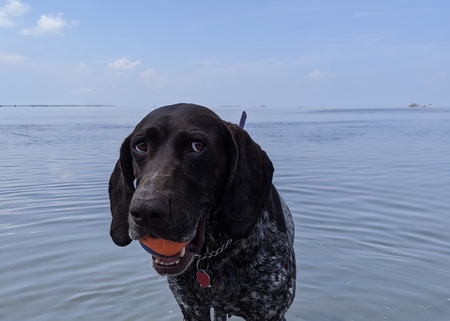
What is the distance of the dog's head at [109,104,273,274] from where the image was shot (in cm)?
299

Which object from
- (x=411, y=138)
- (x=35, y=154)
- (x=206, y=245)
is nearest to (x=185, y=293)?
(x=206, y=245)

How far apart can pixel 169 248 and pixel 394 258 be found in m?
4.20

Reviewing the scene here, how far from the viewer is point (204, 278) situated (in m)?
3.84

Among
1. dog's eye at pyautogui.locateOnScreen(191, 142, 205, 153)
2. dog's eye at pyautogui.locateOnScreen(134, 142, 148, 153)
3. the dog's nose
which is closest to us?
the dog's nose

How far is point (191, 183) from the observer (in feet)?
10.6

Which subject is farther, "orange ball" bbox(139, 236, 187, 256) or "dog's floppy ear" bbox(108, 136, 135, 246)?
"dog's floppy ear" bbox(108, 136, 135, 246)

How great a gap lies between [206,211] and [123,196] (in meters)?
0.74

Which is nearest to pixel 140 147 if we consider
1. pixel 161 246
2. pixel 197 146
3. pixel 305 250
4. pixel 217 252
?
pixel 197 146

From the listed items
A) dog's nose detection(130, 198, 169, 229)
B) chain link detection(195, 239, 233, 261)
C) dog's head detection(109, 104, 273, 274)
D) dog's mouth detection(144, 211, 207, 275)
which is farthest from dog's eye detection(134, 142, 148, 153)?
chain link detection(195, 239, 233, 261)

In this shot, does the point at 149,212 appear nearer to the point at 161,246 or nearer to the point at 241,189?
the point at 161,246

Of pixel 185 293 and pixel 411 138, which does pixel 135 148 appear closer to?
pixel 185 293

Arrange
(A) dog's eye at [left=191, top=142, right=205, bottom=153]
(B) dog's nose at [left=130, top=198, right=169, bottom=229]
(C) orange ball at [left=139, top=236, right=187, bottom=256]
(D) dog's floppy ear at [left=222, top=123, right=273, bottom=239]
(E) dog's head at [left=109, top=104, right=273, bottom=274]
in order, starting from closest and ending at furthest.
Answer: (B) dog's nose at [left=130, top=198, right=169, bottom=229], (E) dog's head at [left=109, top=104, right=273, bottom=274], (C) orange ball at [left=139, top=236, right=187, bottom=256], (A) dog's eye at [left=191, top=142, right=205, bottom=153], (D) dog's floppy ear at [left=222, top=123, right=273, bottom=239]

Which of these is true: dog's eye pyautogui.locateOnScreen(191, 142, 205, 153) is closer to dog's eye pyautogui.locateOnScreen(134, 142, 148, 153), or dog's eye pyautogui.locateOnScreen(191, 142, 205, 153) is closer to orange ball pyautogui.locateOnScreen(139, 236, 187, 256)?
dog's eye pyautogui.locateOnScreen(134, 142, 148, 153)

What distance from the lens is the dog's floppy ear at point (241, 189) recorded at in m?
3.66
